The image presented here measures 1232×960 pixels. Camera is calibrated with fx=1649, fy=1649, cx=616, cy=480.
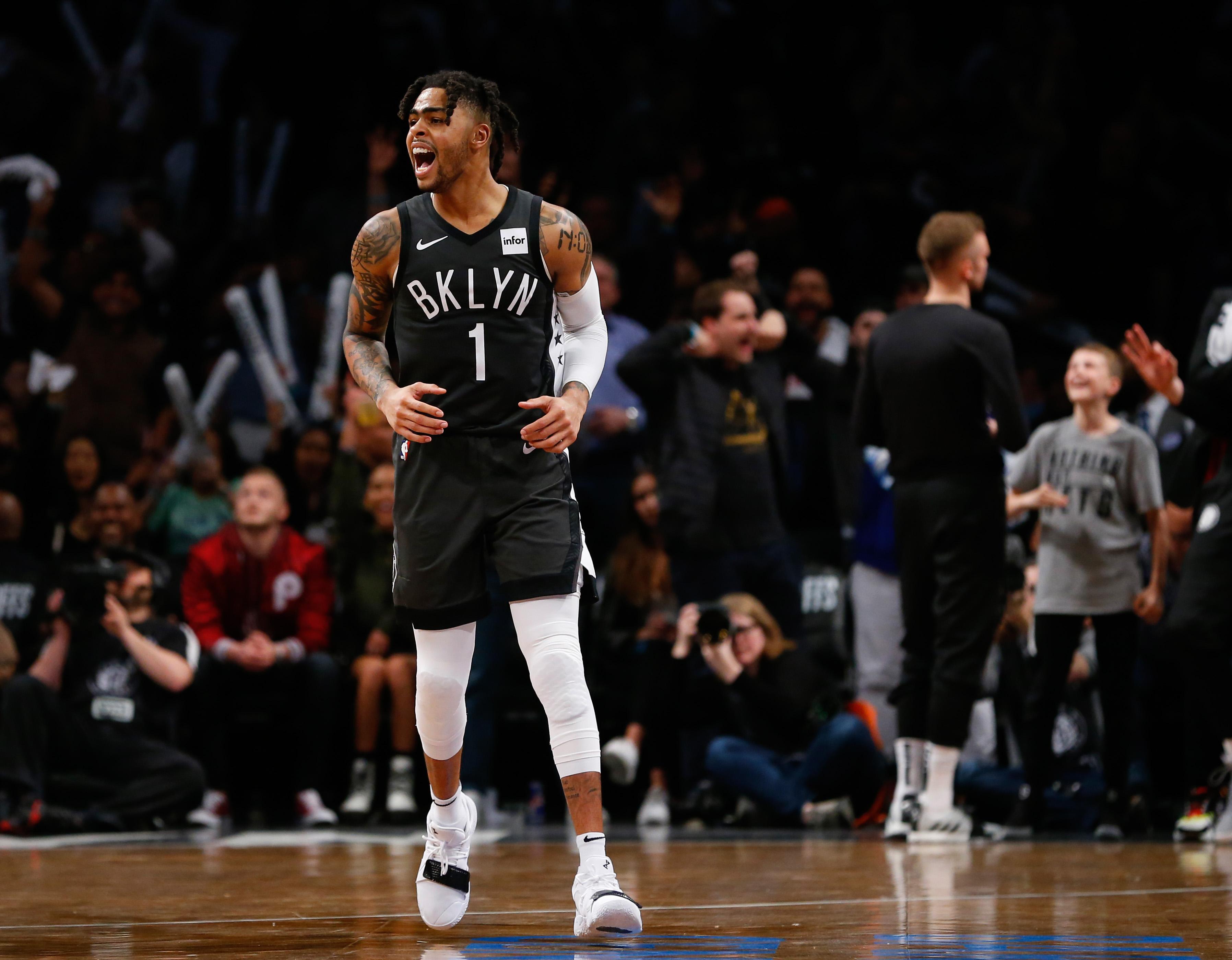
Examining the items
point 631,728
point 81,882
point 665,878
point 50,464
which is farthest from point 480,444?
point 50,464

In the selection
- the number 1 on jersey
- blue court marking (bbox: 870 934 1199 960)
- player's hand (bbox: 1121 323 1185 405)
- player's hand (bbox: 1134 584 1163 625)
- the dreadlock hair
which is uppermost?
the dreadlock hair

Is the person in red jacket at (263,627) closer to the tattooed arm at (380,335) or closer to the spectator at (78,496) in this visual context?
the spectator at (78,496)

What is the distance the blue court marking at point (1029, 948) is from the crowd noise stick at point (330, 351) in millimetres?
6258

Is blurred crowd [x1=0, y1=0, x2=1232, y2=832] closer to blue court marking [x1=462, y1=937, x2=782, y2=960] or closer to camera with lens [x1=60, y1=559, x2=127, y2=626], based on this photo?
camera with lens [x1=60, y1=559, x2=127, y2=626]

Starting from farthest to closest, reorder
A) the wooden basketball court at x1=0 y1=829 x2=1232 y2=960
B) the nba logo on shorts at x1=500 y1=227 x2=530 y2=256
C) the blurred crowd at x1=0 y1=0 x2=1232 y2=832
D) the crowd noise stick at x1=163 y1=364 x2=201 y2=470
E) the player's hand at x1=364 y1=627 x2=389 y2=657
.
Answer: the crowd noise stick at x1=163 y1=364 x2=201 y2=470 < the player's hand at x1=364 y1=627 x2=389 y2=657 < the blurred crowd at x1=0 y1=0 x2=1232 y2=832 < the nba logo on shorts at x1=500 y1=227 x2=530 y2=256 < the wooden basketball court at x1=0 y1=829 x2=1232 y2=960

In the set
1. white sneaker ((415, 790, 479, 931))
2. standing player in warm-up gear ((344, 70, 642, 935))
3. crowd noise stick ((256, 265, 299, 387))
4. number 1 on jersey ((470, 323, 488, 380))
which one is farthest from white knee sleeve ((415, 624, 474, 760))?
crowd noise stick ((256, 265, 299, 387))

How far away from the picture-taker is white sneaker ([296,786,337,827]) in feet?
23.6

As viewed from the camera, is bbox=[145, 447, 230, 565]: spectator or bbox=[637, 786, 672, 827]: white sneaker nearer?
bbox=[637, 786, 672, 827]: white sneaker

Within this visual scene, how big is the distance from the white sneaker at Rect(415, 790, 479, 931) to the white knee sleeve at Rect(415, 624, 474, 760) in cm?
16

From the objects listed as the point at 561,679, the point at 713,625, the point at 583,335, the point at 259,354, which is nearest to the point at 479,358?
the point at 583,335

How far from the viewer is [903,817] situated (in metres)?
6.16

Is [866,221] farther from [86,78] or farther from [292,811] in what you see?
[86,78]

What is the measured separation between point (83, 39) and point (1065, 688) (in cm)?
818

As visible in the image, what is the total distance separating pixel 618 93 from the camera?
10.6 meters
